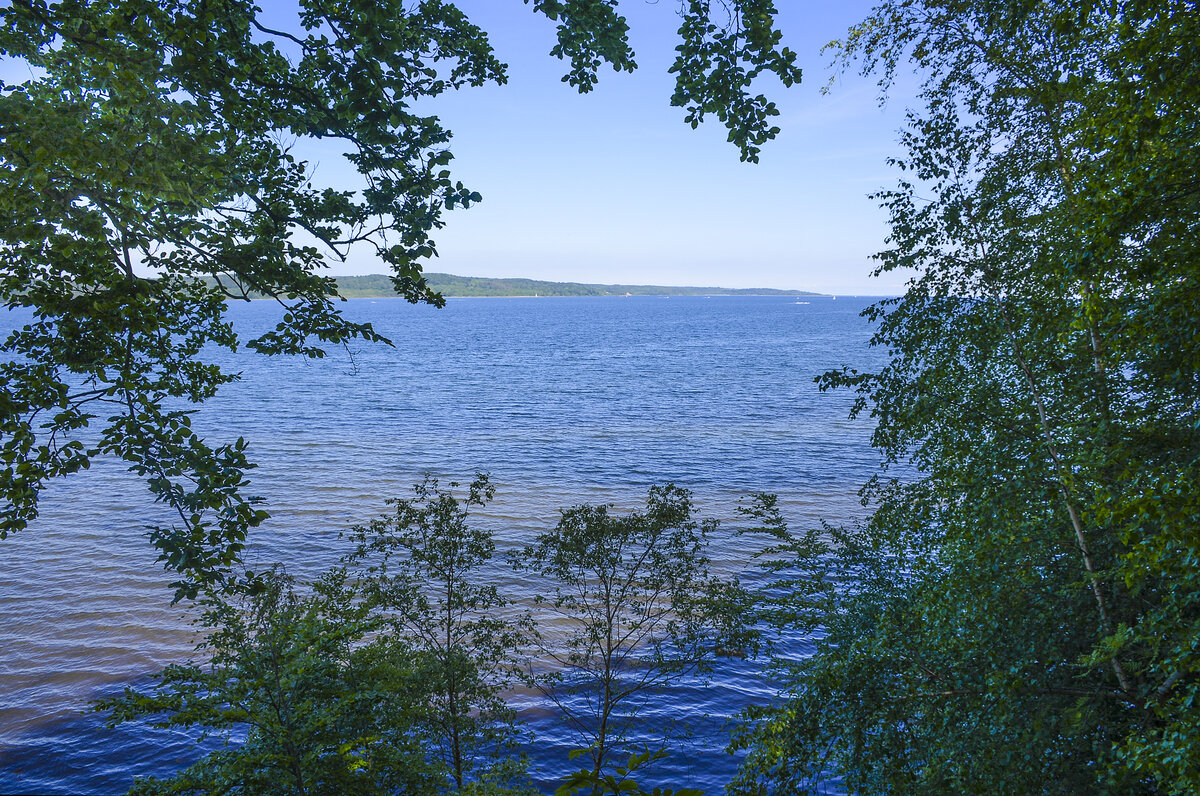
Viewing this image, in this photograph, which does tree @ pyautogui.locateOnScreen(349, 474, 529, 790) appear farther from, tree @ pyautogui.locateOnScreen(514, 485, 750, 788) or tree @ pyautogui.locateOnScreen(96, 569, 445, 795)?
tree @ pyautogui.locateOnScreen(96, 569, 445, 795)

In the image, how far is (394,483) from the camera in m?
37.0

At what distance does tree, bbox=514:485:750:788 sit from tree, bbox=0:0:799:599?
1052 centimetres

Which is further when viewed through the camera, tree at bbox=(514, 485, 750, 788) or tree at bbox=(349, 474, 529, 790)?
tree at bbox=(514, 485, 750, 788)

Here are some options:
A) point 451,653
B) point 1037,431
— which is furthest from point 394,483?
point 1037,431

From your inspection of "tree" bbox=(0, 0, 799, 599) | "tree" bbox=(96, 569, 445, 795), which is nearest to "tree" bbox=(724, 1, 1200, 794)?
"tree" bbox=(0, 0, 799, 599)

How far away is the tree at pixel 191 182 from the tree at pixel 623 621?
10516 millimetres

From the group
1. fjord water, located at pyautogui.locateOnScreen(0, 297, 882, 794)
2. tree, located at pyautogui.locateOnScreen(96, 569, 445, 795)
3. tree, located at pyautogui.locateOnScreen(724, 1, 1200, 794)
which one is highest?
tree, located at pyautogui.locateOnScreen(724, 1, 1200, 794)

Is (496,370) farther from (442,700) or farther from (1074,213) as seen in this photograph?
(1074,213)

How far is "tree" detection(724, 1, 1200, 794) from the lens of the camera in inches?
215

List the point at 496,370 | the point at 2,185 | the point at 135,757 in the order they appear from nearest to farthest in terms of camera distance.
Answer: the point at 2,185 < the point at 135,757 < the point at 496,370

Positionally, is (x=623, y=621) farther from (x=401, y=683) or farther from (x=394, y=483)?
(x=394, y=483)

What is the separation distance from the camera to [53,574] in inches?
1059

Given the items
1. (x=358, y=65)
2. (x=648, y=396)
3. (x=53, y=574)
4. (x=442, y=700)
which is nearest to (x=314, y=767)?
(x=442, y=700)

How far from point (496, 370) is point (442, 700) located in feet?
241
